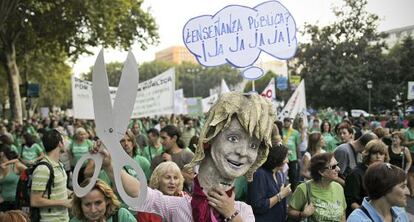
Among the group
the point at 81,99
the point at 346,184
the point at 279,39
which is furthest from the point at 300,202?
the point at 81,99

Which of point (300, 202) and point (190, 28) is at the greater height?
point (190, 28)

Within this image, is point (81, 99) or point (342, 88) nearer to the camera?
point (81, 99)

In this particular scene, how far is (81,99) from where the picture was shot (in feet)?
38.9

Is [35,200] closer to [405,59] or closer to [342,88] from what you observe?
[342,88]

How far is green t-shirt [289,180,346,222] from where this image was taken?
4480 mm

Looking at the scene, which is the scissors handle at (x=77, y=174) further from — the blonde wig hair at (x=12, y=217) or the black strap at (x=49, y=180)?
the black strap at (x=49, y=180)

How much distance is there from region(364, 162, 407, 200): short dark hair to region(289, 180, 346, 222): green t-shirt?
42.0 inches

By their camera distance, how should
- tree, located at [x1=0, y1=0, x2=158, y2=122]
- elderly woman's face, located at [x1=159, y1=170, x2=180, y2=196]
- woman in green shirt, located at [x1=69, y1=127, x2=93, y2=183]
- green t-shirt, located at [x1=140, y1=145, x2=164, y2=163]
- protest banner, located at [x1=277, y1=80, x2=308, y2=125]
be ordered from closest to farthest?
elderly woman's face, located at [x1=159, y1=170, x2=180, y2=196] → green t-shirt, located at [x1=140, y1=145, x2=164, y2=163] → woman in green shirt, located at [x1=69, y1=127, x2=93, y2=183] → protest banner, located at [x1=277, y1=80, x2=308, y2=125] → tree, located at [x1=0, y1=0, x2=158, y2=122]

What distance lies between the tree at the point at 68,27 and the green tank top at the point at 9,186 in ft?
39.2

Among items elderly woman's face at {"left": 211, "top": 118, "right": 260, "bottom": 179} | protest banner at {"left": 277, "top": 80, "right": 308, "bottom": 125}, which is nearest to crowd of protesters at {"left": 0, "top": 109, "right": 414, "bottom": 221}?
elderly woman's face at {"left": 211, "top": 118, "right": 260, "bottom": 179}

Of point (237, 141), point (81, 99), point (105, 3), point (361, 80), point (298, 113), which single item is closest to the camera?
point (237, 141)

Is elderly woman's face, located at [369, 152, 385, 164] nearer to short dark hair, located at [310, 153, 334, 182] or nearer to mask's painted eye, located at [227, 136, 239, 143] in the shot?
short dark hair, located at [310, 153, 334, 182]

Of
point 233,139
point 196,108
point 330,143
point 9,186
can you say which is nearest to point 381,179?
point 233,139

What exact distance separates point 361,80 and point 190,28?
2585 cm
